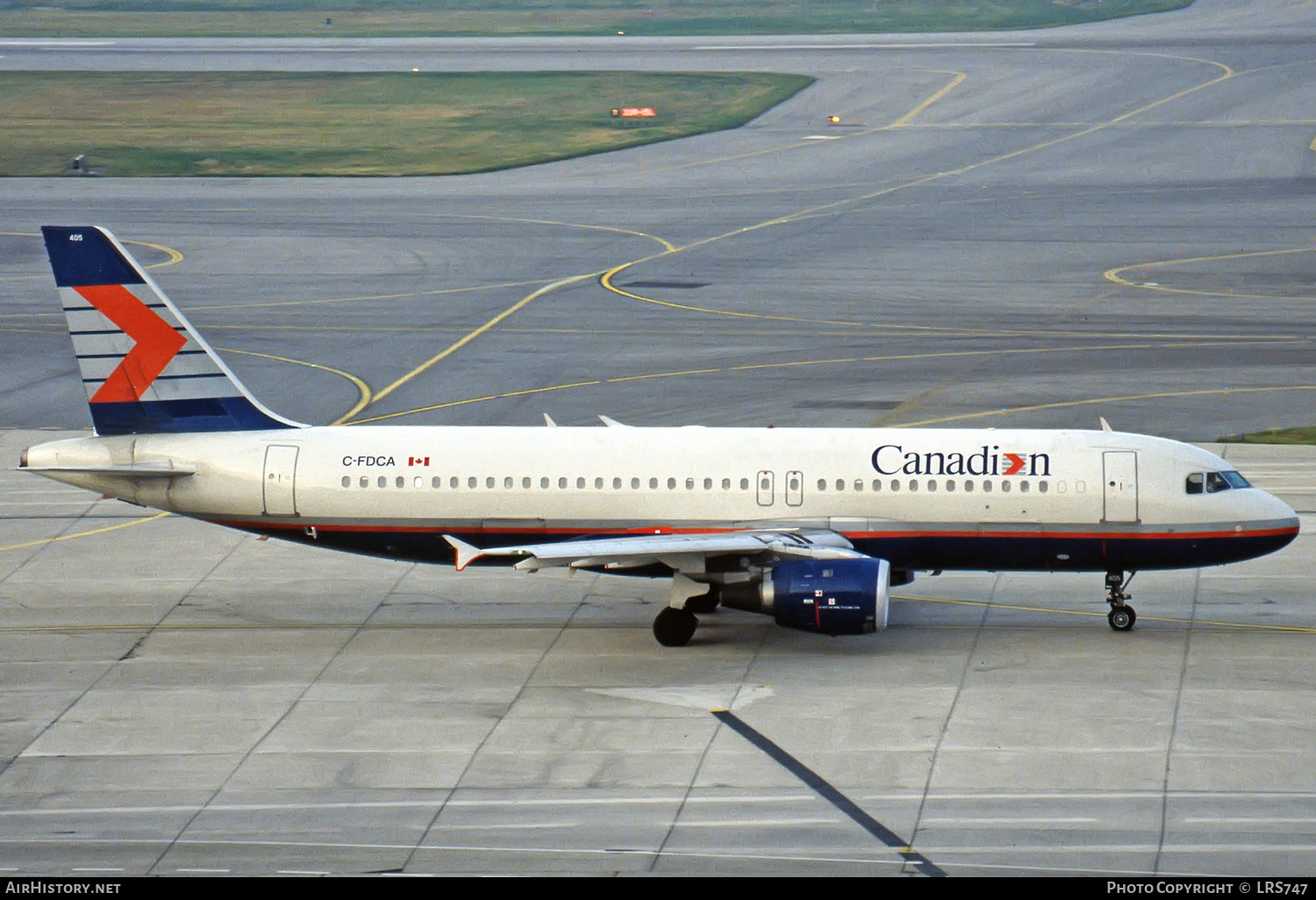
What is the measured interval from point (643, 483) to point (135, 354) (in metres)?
11.4

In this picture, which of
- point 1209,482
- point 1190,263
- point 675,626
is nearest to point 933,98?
point 1190,263

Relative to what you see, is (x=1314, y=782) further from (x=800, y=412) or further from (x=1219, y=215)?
(x=1219, y=215)

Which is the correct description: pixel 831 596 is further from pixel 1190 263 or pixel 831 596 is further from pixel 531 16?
pixel 531 16

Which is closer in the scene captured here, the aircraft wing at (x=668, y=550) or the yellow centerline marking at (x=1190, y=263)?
the aircraft wing at (x=668, y=550)

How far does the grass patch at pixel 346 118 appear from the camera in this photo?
106 metres

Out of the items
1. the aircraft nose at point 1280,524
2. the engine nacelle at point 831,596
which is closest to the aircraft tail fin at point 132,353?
the engine nacelle at point 831,596

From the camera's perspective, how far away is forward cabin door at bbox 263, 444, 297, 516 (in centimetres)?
3741

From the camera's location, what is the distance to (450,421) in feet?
182

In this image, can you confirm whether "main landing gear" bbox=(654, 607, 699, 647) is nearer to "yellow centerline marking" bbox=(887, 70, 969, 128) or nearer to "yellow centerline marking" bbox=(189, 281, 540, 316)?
"yellow centerline marking" bbox=(189, 281, 540, 316)

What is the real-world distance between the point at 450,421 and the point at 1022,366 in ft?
67.4

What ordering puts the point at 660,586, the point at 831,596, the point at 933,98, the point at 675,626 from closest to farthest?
the point at 831,596 → the point at 675,626 → the point at 660,586 → the point at 933,98

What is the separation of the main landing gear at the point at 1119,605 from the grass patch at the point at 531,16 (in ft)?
434

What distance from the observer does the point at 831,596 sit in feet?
112

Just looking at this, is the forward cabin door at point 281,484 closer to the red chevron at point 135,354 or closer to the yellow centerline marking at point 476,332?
the red chevron at point 135,354
